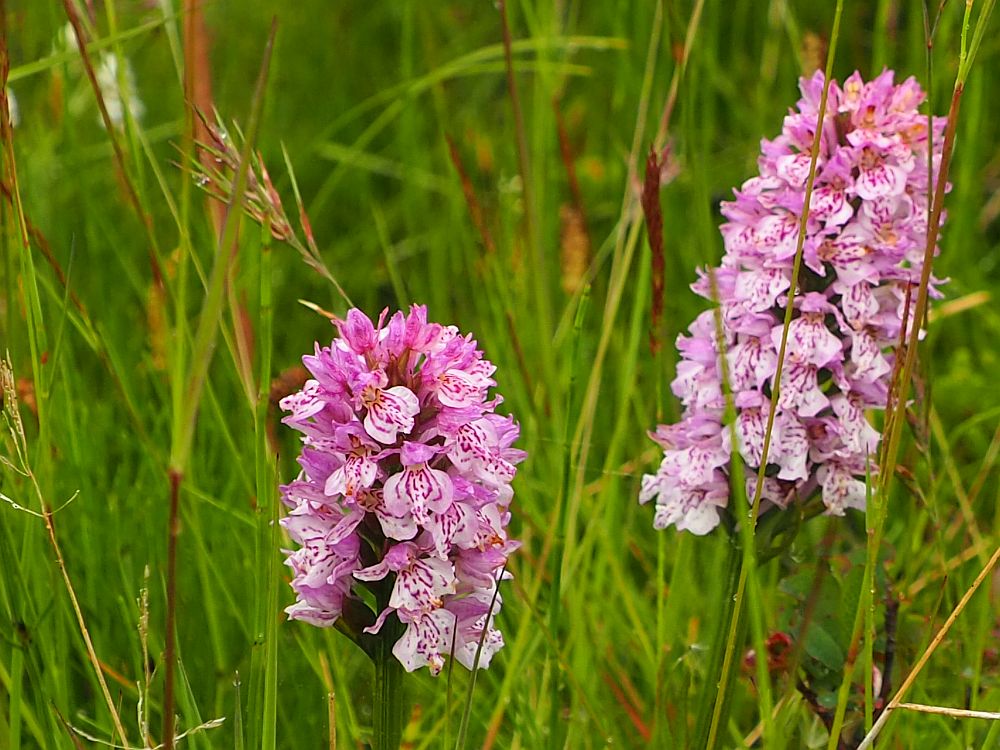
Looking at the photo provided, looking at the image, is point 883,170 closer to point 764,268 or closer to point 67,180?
point 764,268

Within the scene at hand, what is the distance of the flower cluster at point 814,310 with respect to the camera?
4.74ft

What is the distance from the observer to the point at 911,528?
1.73 meters

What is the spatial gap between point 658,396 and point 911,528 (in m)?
0.37

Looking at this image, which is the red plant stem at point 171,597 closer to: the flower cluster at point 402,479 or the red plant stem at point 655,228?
the flower cluster at point 402,479

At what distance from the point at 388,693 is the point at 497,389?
1.43 metres

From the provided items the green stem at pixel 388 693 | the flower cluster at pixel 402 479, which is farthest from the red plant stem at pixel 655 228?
the green stem at pixel 388 693

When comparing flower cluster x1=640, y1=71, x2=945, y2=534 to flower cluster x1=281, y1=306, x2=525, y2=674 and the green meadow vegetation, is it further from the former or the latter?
flower cluster x1=281, y1=306, x2=525, y2=674

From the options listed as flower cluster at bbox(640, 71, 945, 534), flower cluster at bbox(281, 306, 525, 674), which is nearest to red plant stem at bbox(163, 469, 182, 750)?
flower cluster at bbox(281, 306, 525, 674)

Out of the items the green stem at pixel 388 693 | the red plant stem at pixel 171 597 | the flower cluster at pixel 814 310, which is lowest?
the green stem at pixel 388 693

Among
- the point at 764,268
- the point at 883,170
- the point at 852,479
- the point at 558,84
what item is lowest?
the point at 852,479

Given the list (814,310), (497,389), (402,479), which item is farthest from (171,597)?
(497,389)

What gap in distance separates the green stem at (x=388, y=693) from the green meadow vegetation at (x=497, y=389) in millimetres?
46

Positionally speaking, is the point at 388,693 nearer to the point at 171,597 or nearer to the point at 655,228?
the point at 171,597

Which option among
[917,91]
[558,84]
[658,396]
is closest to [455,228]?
[558,84]
